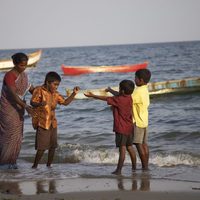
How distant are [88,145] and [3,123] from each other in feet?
11.4

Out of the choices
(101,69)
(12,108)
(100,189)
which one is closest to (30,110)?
(12,108)

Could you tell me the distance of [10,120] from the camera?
19.4 ft

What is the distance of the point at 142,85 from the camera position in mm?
6047

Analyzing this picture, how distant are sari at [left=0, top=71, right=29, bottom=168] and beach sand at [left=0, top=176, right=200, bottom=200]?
0.72m

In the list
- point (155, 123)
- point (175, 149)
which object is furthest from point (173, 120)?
point (175, 149)

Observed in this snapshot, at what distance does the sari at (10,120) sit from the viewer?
19.4ft

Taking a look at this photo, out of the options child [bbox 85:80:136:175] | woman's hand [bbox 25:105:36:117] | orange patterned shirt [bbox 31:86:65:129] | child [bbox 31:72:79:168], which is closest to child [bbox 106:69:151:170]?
child [bbox 85:80:136:175]

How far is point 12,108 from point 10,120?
0.48ft

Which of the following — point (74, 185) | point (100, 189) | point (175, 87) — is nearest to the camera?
point (100, 189)

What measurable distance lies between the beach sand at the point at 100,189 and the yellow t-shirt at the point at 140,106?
2.53 feet

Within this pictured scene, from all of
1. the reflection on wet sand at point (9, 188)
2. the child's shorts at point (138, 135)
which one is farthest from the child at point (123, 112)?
the reflection on wet sand at point (9, 188)

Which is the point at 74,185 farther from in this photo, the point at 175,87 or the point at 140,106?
the point at 175,87

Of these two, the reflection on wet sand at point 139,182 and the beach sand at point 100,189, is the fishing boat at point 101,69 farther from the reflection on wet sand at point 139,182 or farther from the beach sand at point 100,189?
the beach sand at point 100,189

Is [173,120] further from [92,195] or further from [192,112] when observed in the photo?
[92,195]
